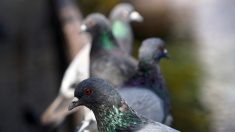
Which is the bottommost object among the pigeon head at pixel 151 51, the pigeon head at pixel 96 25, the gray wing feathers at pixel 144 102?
the gray wing feathers at pixel 144 102

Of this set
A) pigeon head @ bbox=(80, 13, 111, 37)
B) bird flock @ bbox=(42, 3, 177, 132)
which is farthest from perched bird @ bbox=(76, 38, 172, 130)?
pigeon head @ bbox=(80, 13, 111, 37)

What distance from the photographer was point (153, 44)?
22.8 feet

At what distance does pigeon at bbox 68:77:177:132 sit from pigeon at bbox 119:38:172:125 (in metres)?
1.30

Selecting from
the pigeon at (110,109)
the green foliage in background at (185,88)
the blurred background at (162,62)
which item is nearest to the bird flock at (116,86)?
the pigeon at (110,109)

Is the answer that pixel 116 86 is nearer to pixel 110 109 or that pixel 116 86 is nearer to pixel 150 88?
pixel 150 88

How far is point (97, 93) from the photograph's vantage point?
4.92 m

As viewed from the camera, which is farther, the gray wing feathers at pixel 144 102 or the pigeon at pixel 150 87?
the pigeon at pixel 150 87

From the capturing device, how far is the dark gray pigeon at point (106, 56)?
725 cm

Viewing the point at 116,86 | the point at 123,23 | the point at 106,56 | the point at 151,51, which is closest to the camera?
the point at 151,51

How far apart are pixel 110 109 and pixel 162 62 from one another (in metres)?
4.94

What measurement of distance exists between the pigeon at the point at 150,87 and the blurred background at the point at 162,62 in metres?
1.09

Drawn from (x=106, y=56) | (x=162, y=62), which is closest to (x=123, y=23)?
(x=162, y=62)

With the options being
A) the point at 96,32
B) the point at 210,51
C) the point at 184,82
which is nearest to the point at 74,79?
the point at 96,32

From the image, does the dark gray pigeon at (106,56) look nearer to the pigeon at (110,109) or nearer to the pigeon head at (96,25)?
the pigeon head at (96,25)
